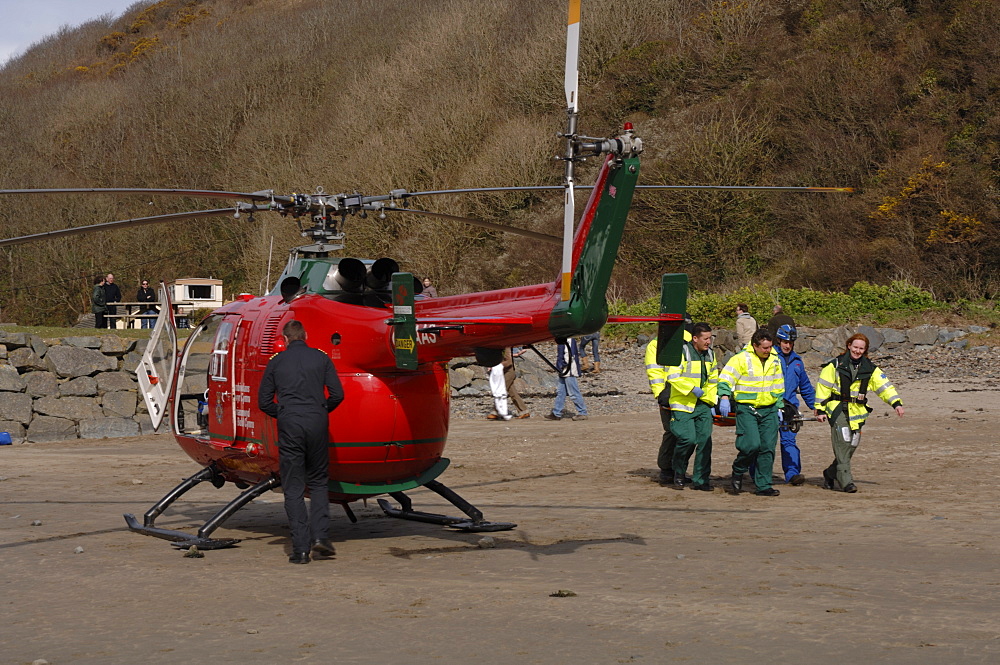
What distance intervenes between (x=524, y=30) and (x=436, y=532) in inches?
1843

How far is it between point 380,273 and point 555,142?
32084 mm

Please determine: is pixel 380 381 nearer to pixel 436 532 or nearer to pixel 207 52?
pixel 436 532

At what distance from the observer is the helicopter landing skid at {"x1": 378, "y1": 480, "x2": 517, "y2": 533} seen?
9039mm

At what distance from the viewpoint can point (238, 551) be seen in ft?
28.5

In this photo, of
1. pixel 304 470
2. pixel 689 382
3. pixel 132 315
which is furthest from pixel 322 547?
pixel 132 315

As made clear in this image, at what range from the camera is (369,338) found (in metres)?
8.24

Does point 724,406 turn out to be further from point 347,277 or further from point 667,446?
point 347,277

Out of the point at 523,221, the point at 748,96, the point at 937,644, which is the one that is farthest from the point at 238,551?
the point at 748,96

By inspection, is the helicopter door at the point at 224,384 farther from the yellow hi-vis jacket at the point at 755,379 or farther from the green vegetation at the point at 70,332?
the green vegetation at the point at 70,332

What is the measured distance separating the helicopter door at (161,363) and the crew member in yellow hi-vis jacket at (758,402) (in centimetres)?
565

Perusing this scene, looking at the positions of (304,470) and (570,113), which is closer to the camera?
(570,113)

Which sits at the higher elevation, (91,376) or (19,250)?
(19,250)

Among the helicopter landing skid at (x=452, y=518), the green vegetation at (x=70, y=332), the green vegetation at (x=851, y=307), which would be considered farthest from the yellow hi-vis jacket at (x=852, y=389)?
the green vegetation at (x=70, y=332)

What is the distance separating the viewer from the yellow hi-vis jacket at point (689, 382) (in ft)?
37.5
